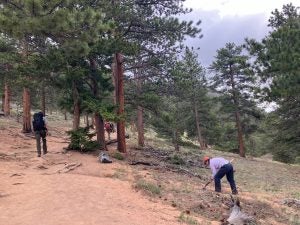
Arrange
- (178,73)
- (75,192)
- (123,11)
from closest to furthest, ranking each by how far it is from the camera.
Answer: (75,192) → (123,11) → (178,73)

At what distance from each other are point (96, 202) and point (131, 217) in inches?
54.1

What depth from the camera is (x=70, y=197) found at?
35.3 feet

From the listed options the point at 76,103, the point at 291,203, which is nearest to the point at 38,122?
the point at 76,103

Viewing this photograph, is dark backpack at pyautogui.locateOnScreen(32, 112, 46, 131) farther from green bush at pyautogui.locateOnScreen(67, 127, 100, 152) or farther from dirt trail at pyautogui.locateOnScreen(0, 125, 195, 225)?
green bush at pyautogui.locateOnScreen(67, 127, 100, 152)

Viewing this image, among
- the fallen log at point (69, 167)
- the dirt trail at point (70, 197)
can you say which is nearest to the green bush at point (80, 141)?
the dirt trail at point (70, 197)

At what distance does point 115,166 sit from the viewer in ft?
55.2

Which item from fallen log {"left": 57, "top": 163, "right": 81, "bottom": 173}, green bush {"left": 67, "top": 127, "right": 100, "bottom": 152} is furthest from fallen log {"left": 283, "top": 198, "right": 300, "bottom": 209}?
green bush {"left": 67, "top": 127, "right": 100, "bottom": 152}

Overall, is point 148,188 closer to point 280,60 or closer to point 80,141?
point 80,141

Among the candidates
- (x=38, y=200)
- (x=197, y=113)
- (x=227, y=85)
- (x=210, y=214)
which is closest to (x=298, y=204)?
(x=210, y=214)

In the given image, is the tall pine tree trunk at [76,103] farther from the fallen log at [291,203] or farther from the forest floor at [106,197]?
the fallen log at [291,203]

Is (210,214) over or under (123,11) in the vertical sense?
under

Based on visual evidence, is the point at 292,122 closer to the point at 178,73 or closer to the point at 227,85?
the point at 227,85

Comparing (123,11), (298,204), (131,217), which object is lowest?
(298,204)

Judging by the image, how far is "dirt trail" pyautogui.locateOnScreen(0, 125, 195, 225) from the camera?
9172 millimetres
